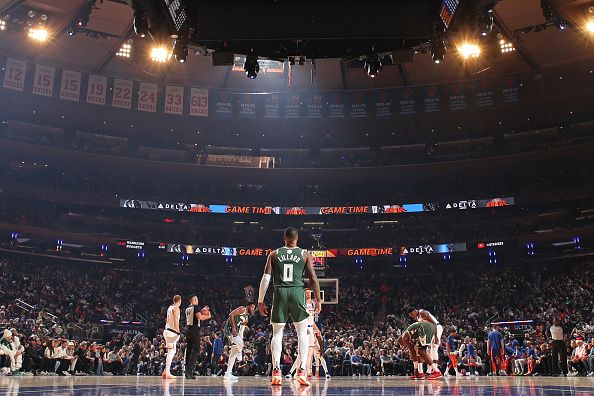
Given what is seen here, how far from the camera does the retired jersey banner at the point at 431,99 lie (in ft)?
119

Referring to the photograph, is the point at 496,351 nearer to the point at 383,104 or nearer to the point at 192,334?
the point at 192,334

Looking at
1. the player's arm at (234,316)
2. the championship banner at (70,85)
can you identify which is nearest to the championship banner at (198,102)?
the championship banner at (70,85)

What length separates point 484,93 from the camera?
35.8 m

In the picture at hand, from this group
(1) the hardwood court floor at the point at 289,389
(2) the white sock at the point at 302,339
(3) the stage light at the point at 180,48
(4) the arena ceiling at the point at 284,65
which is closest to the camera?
(1) the hardwood court floor at the point at 289,389

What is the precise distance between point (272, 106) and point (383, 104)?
7.33 m

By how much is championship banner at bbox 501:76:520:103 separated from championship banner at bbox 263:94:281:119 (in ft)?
46.5

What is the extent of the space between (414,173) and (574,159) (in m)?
10.6

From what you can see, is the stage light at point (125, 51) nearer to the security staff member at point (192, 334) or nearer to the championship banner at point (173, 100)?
the championship banner at point (173, 100)

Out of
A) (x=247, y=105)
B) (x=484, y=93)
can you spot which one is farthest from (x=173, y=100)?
(x=484, y=93)

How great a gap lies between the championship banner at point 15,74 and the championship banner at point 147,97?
6496mm

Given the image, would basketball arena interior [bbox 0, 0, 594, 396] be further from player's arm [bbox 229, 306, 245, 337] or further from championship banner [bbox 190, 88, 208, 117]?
player's arm [bbox 229, 306, 245, 337]

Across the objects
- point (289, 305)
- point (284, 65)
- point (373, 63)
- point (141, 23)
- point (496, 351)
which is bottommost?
point (496, 351)

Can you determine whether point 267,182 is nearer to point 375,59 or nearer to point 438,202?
point 438,202

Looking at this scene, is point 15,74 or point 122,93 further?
point 122,93
